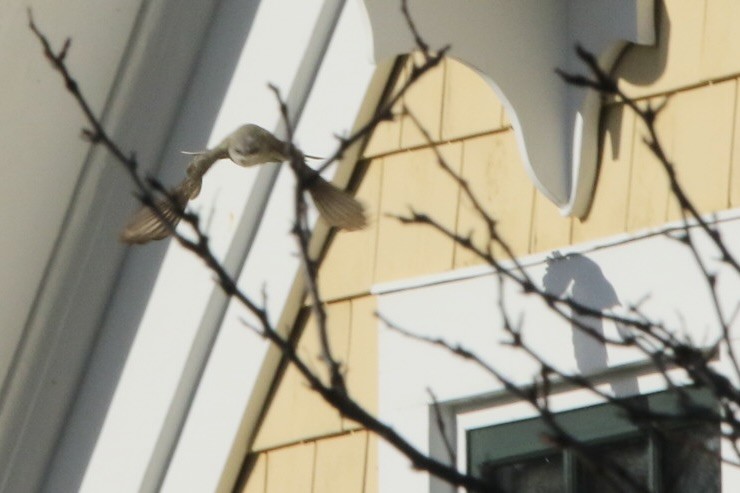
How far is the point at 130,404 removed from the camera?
355 cm

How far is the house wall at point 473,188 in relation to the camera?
269cm

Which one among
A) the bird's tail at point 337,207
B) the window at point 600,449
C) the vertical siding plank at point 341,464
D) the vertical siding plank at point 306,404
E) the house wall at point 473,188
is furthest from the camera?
the vertical siding plank at point 306,404

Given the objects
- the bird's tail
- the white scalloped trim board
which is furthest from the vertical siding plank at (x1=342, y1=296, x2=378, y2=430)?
the white scalloped trim board

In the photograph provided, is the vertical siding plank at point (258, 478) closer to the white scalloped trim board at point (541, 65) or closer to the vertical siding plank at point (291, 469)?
the vertical siding plank at point (291, 469)

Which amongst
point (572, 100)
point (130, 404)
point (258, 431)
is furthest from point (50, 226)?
point (572, 100)

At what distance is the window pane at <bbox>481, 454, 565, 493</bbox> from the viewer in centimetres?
279

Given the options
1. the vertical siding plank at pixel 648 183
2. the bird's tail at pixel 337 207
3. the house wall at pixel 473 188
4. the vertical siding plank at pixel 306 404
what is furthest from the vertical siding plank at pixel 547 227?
the vertical siding plank at pixel 306 404

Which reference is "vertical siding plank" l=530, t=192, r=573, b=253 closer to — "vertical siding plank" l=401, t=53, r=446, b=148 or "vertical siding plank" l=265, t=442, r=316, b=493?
"vertical siding plank" l=401, t=53, r=446, b=148

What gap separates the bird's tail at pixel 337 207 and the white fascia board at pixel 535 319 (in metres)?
0.15

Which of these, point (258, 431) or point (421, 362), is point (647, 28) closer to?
point (421, 362)

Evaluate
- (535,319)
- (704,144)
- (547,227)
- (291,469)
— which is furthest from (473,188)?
(291,469)

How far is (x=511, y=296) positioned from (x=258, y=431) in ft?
2.28

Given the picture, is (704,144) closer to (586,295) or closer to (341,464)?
(586,295)

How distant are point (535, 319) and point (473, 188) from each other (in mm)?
311
